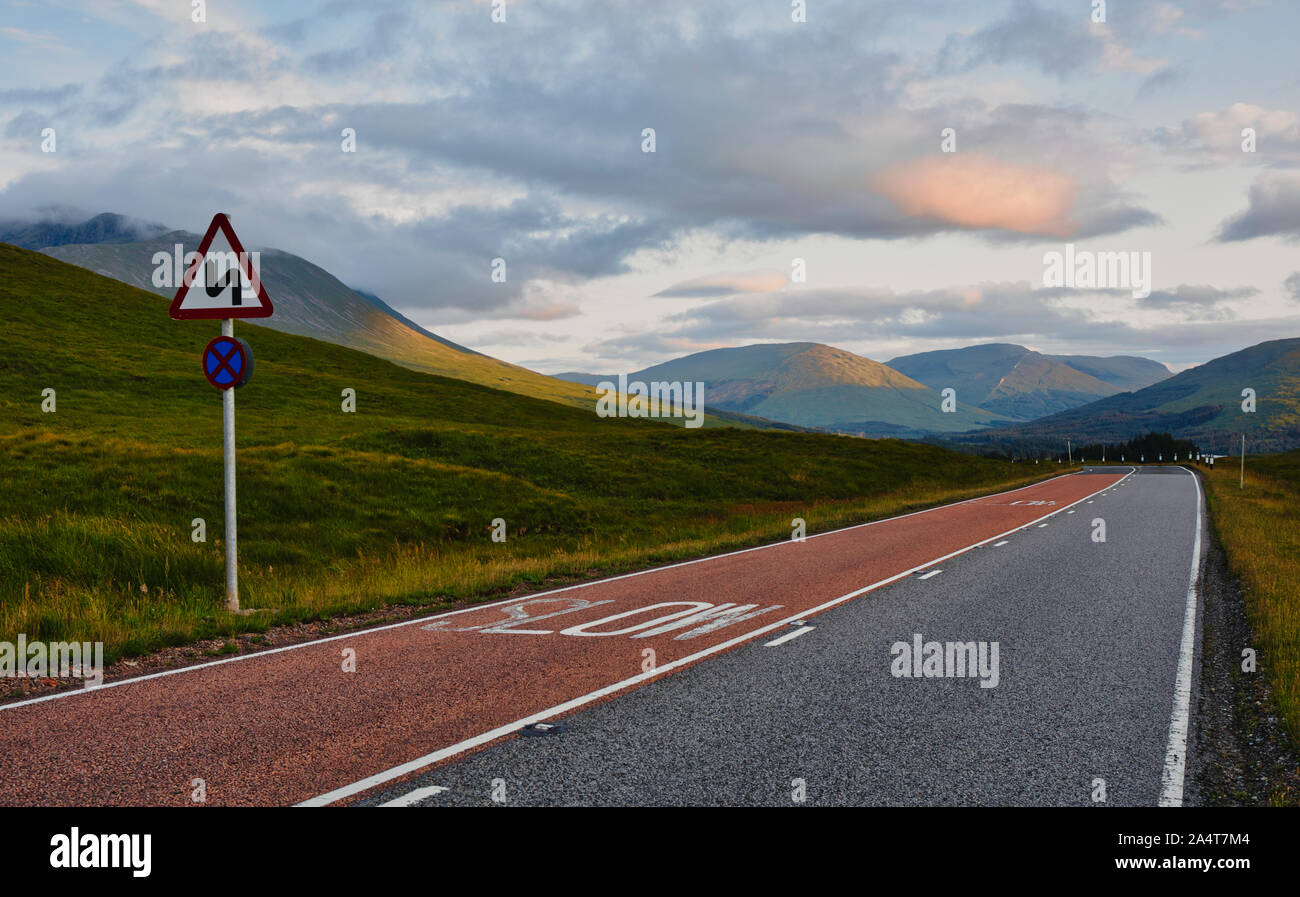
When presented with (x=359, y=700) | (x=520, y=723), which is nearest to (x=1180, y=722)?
(x=520, y=723)

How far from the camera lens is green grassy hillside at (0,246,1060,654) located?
1259cm

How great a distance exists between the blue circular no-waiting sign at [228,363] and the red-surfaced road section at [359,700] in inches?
138

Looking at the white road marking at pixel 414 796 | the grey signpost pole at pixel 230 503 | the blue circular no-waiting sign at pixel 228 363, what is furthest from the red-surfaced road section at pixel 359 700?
the blue circular no-waiting sign at pixel 228 363

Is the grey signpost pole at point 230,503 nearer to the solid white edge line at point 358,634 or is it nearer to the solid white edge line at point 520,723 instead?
the solid white edge line at point 358,634

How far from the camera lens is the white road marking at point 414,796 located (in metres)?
4.95

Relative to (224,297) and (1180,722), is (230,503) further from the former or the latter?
(1180,722)

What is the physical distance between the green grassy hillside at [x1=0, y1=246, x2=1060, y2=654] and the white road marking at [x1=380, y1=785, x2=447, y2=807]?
219 inches

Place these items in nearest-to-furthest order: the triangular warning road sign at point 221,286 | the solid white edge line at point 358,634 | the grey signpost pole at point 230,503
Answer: the solid white edge line at point 358,634
the triangular warning road sign at point 221,286
the grey signpost pole at point 230,503

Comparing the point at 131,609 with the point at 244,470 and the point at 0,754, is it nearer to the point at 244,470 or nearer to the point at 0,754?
the point at 0,754
